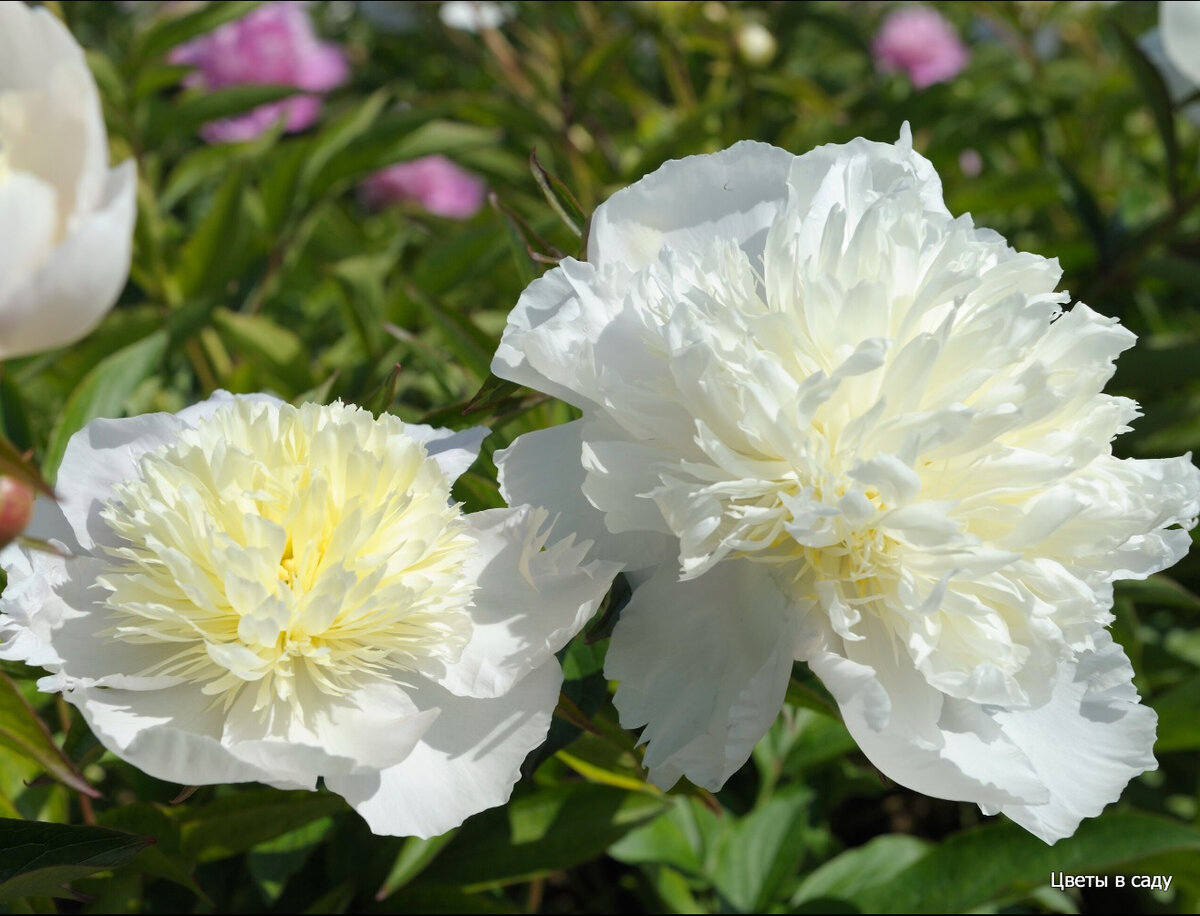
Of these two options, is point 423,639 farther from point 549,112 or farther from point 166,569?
point 549,112

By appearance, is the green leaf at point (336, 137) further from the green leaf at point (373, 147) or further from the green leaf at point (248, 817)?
the green leaf at point (248, 817)

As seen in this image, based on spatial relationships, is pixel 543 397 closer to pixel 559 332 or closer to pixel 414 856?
pixel 559 332

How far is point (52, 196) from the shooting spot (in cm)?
44

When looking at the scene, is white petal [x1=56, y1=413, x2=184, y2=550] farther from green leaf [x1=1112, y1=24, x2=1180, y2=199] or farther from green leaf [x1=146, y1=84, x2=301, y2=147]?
green leaf [x1=1112, y1=24, x2=1180, y2=199]

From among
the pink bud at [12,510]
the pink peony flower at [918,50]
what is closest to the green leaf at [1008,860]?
the pink bud at [12,510]

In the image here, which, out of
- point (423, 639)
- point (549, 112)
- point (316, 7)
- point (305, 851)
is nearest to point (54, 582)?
point (423, 639)

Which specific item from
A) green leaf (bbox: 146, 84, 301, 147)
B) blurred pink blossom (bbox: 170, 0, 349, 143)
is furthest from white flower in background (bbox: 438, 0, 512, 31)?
green leaf (bbox: 146, 84, 301, 147)

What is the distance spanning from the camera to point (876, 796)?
1.46 meters

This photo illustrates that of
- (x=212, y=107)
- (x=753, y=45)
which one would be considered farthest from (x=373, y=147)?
(x=753, y=45)

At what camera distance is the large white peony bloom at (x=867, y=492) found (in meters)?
0.54

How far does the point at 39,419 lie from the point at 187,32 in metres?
0.57

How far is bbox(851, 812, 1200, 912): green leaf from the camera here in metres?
0.91

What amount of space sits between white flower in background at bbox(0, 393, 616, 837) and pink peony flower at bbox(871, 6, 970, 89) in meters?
2.89

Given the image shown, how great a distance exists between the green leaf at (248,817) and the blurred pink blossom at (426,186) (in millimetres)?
2107
